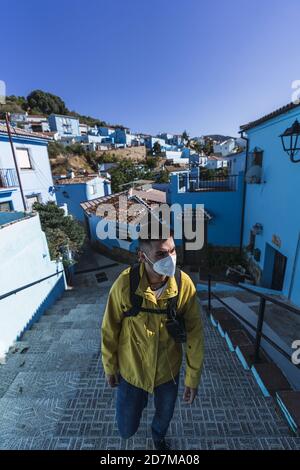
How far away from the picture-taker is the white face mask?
5.01 feet

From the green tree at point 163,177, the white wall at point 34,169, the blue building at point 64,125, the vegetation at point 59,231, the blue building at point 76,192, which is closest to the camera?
the vegetation at point 59,231

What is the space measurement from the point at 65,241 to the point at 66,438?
7.26m

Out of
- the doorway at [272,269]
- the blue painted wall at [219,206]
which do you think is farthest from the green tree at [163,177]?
the doorway at [272,269]

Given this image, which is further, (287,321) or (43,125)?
(43,125)

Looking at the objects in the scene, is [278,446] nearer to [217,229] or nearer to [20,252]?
[20,252]

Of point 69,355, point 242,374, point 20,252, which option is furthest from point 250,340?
point 20,252

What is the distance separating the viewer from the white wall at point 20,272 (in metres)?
3.83

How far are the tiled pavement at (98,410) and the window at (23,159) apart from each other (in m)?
11.1

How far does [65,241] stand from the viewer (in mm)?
8602

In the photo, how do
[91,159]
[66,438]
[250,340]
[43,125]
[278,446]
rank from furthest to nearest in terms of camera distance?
[43,125] → [91,159] → [250,340] → [66,438] → [278,446]

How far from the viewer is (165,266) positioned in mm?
1538

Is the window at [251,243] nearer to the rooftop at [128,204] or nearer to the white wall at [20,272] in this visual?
the rooftop at [128,204]

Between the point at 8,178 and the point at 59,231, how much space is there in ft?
13.9

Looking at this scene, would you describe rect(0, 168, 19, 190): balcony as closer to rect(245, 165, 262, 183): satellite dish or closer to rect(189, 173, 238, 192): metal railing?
rect(189, 173, 238, 192): metal railing
